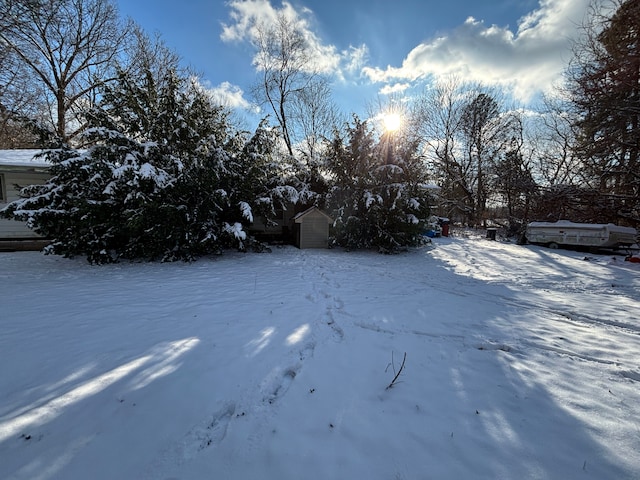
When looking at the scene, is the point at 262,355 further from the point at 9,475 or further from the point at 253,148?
the point at 253,148

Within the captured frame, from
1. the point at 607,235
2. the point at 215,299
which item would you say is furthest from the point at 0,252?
the point at 607,235

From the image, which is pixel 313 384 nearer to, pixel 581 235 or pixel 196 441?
pixel 196 441

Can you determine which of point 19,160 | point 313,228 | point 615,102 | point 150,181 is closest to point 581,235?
point 615,102

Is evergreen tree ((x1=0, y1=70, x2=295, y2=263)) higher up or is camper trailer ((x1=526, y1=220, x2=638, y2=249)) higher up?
evergreen tree ((x1=0, y1=70, x2=295, y2=263))

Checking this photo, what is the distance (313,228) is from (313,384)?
8237mm

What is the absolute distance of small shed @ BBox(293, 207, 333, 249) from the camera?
33.5 ft

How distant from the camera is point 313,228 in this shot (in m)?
10.4

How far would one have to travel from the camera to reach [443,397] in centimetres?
225

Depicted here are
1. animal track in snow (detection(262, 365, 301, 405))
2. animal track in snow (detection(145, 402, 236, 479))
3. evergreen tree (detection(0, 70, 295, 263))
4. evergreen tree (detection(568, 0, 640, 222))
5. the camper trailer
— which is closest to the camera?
animal track in snow (detection(145, 402, 236, 479))

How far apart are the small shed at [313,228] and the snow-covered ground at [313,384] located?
212 inches

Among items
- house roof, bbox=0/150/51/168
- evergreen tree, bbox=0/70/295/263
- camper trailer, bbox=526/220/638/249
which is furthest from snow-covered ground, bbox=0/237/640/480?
camper trailer, bbox=526/220/638/249

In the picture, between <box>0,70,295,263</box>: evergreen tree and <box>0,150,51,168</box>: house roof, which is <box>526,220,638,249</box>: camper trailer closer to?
<box>0,70,295,263</box>: evergreen tree

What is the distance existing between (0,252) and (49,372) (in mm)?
10152

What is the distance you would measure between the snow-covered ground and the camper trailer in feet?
23.6
